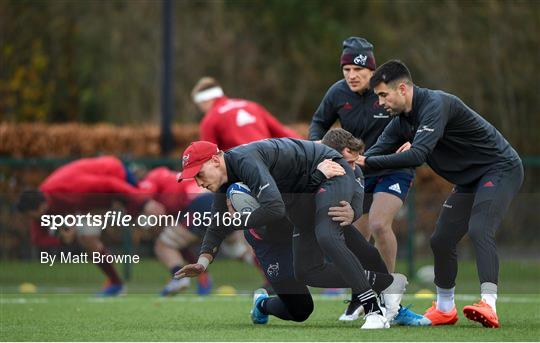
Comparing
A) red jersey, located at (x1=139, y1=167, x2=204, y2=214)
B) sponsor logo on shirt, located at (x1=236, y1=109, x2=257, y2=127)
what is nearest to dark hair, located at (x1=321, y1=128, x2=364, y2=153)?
red jersey, located at (x1=139, y1=167, x2=204, y2=214)

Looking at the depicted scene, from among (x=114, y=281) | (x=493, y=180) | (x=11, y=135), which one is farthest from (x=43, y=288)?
(x=493, y=180)

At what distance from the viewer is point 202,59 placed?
92.3ft

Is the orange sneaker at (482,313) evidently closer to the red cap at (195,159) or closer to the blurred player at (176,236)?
the red cap at (195,159)

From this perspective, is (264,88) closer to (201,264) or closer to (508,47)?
(508,47)

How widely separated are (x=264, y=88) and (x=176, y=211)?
16656mm

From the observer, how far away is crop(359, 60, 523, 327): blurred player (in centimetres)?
891

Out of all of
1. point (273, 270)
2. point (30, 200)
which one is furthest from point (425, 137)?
point (30, 200)

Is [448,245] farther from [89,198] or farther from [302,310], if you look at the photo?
[89,198]

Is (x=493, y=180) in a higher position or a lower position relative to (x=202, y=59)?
higher

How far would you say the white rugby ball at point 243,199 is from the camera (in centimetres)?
853

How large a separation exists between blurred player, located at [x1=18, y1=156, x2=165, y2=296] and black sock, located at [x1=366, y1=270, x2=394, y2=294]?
132 inches

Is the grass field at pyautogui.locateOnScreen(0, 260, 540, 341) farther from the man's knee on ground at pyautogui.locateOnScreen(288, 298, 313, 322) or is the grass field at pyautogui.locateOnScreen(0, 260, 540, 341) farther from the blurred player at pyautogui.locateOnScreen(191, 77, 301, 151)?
the blurred player at pyautogui.locateOnScreen(191, 77, 301, 151)

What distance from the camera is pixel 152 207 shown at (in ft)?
43.8

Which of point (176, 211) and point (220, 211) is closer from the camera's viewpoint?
point (220, 211)
